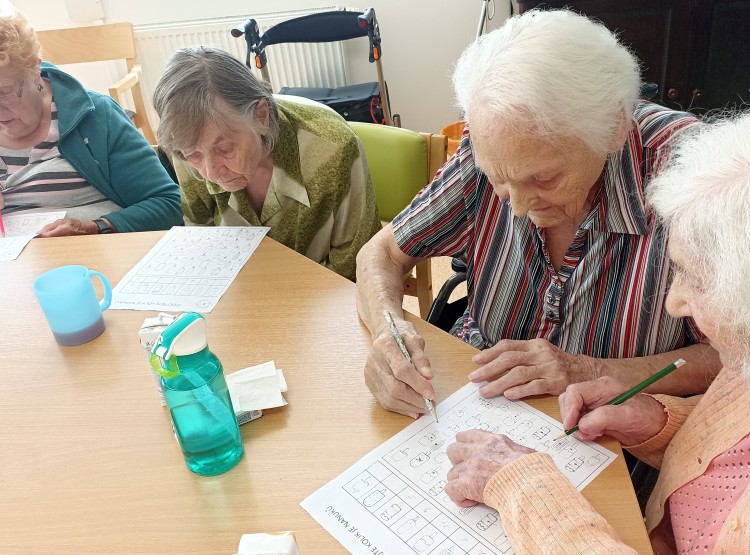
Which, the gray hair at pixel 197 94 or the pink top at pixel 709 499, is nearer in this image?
the pink top at pixel 709 499

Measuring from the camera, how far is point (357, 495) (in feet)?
2.93

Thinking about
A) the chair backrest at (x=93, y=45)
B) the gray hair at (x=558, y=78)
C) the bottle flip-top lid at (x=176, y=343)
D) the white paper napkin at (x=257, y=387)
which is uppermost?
the gray hair at (x=558, y=78)

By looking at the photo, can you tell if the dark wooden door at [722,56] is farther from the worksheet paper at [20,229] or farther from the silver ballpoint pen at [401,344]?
the worksheet paper at [20,229]

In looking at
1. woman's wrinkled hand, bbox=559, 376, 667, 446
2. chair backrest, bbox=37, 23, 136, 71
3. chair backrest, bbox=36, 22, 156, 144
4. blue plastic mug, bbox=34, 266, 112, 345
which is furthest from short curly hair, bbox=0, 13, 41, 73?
woman's wrinkled hand, bbox=559, 376, 667, 446

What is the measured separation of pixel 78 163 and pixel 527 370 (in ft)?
5.30

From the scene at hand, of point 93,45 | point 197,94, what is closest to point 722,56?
point 197,94

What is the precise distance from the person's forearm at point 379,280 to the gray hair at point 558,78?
1.36ft

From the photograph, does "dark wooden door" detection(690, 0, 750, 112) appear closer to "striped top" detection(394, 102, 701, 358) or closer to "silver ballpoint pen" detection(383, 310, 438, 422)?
"striped top" detection(394, 102, 701, 358)

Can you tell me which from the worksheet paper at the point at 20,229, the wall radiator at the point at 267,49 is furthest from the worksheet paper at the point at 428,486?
the wall radiator at the point at 267,49

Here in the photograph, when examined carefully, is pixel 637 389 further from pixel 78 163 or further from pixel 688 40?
pixel 688 40

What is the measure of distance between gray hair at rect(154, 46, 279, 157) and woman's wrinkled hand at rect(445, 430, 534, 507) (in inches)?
39.6

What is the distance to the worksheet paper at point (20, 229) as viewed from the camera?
1.75 metres

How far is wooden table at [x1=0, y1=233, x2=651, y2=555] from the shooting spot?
2.90 ft

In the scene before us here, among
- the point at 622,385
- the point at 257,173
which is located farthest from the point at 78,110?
the point at 622,385
